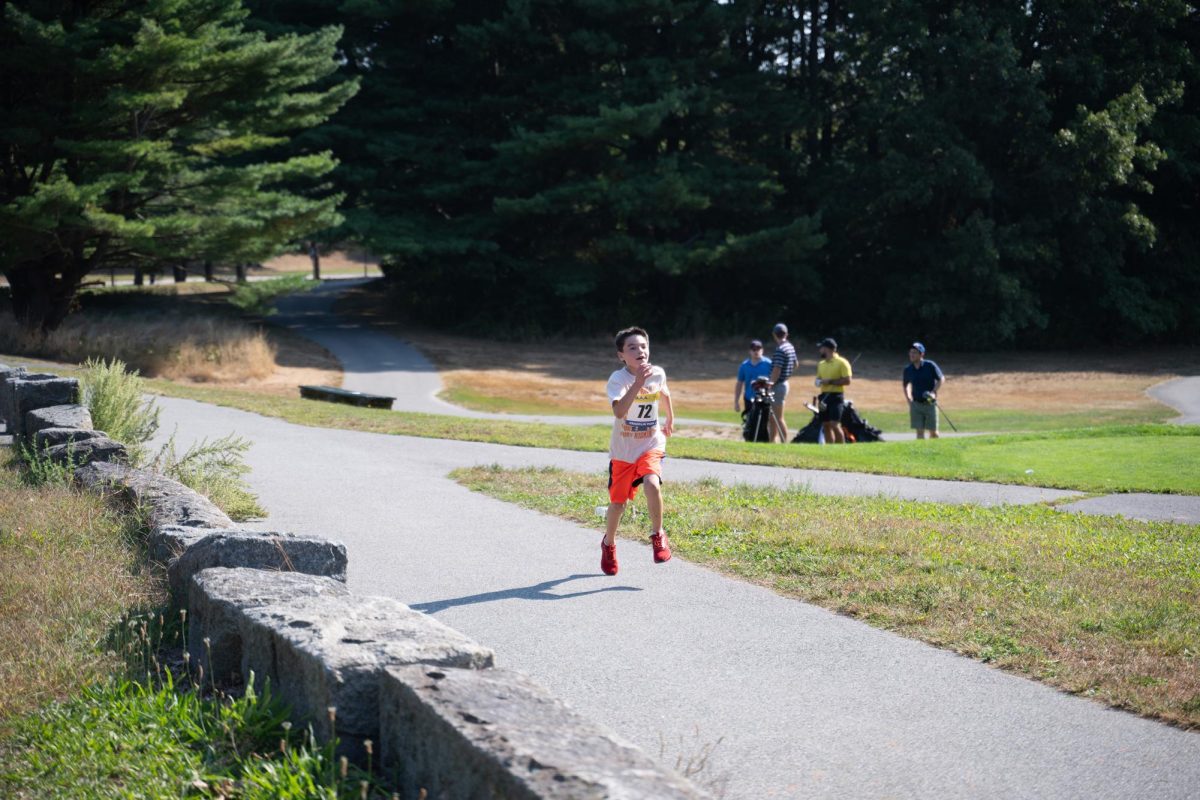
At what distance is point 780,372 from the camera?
1853cm

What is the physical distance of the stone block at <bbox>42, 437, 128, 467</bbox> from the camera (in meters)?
9.03

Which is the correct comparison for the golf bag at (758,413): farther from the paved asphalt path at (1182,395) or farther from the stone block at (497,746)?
the stone block at (497,746)

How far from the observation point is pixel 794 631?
629 centimetres

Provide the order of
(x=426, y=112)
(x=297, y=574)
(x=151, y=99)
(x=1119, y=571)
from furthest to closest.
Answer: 1. (x=426, y=112)
2. (x=151, y=99)
3. (x=1119, y=571)
4. (x=297, y=574)

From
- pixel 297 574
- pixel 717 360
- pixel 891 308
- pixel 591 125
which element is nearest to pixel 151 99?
pixel 591 125

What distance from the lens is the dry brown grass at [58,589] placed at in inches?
195

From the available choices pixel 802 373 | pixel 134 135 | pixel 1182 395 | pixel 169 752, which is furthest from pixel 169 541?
pixel 802 373

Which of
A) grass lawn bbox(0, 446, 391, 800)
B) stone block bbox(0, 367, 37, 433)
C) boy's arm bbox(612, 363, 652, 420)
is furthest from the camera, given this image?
stone block bbox(0, 367, 37, 433)

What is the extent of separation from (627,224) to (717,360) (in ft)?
23.6

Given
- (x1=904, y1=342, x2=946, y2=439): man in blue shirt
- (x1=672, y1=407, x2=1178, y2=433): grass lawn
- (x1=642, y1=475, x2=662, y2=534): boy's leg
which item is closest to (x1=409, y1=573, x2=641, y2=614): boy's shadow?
(x1=642, y1=475, x2=662, y2=534): boy's leg

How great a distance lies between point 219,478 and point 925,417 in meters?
13.3

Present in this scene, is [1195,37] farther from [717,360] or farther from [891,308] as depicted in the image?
[717,360]

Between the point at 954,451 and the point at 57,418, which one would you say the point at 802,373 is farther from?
the point at 57,418

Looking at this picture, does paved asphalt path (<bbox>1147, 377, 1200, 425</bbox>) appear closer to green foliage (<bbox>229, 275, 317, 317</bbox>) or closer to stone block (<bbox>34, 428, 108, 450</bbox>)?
stone block (<bbox>34, 428, 108, 450</bbox>)
